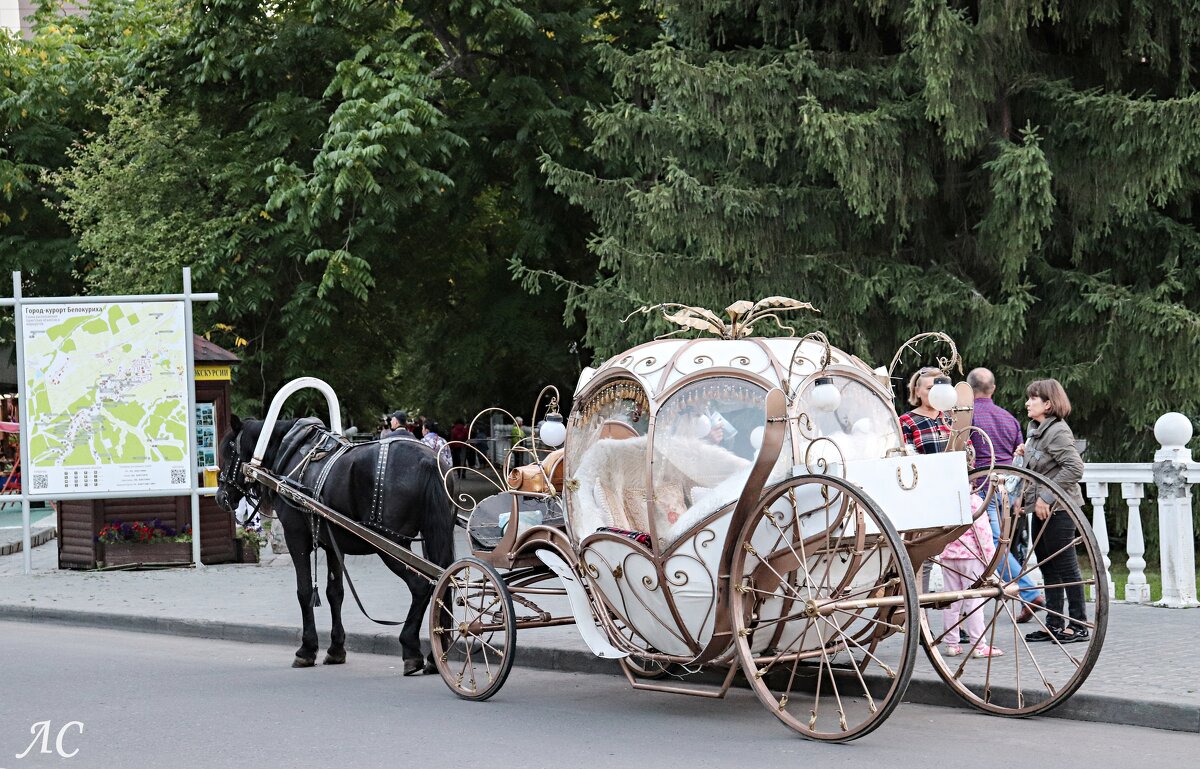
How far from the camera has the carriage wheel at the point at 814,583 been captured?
7.09m

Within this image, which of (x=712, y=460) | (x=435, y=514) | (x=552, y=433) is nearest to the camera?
(x=712, y=460)

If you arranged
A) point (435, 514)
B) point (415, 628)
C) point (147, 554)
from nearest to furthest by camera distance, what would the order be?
point (415, 628) → point (435, 514) → point (147, 554)

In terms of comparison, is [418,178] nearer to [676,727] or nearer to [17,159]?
[17,159]

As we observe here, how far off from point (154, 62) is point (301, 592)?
15.1 meters

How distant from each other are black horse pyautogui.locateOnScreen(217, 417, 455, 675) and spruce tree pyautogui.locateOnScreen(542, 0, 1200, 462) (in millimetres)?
7098

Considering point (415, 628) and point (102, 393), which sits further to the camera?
point (102, 393)

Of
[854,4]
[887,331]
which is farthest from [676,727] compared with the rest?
[854,4]

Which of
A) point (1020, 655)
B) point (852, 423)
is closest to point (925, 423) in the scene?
point (1020, 655)

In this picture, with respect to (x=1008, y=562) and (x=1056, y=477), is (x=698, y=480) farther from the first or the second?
(x=1056, y=477)

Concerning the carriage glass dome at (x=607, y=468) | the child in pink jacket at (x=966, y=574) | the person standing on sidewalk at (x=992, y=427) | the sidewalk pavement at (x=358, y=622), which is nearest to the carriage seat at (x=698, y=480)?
the carriage glass dome at (x=607, y=468)

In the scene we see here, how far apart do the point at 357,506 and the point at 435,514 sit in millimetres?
630

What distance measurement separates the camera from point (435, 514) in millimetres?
10242

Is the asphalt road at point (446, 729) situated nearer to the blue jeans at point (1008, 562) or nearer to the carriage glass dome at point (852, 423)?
the carriage glass dome at point (852, 423)

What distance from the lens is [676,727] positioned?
7.91 meters
